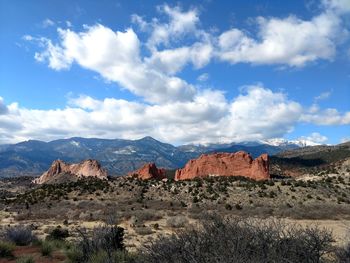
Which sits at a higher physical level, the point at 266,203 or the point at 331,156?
the point at 331,156

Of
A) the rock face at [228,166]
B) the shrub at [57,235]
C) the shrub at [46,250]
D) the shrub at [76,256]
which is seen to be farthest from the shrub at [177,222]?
the rock face at [228,166]

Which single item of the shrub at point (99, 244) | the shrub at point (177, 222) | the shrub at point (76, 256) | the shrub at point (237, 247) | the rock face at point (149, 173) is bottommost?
the shrub at point (177, 222)

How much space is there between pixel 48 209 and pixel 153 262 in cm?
3854

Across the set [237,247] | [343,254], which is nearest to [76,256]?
[237,247]

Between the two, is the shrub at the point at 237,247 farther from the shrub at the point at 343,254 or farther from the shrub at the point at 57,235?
the shrub at the point at 57,235

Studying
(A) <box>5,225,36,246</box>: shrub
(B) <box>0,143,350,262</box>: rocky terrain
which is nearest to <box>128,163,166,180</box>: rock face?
(B) <box>0,143,350,262</box>: rocky terrain

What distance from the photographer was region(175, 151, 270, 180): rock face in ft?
233

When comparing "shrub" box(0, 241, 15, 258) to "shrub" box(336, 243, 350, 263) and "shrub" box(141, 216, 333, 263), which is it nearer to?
"shrub" box(141, 216, 333, 263)

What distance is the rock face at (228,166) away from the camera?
2795 inches

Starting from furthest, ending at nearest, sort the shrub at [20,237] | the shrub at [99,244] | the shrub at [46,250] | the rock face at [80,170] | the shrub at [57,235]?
1. the rock face at [80,170]
2. the shrub at [57,235]
3. the shrub at [20,237]
4. the shrub at [46,250]
5. the shrub at [99,244]

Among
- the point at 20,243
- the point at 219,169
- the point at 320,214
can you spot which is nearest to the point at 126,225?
the point at 20,243

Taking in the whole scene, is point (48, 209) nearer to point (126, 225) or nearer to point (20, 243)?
→ point (126, 225)

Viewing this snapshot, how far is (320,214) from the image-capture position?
3522 cm

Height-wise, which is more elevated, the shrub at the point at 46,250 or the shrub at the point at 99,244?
the shrub at the point at 99,244
